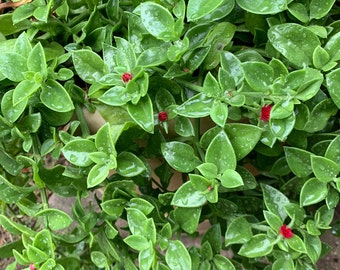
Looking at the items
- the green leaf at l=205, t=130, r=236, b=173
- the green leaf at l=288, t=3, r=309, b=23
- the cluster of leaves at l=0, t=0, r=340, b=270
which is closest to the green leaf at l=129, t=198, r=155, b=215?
the cluster of leaves at l=0, t=0, r=340, b=270

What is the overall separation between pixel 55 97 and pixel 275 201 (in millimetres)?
353

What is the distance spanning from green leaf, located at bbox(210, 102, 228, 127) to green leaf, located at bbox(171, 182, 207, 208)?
11 centimetres

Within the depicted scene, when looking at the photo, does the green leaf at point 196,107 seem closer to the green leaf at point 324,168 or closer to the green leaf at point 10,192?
the green leaf at point 324,168

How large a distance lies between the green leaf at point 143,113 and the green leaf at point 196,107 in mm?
37

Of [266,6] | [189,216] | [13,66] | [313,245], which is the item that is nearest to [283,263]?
[313,245]

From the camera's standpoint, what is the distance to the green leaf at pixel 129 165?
2.29 ft

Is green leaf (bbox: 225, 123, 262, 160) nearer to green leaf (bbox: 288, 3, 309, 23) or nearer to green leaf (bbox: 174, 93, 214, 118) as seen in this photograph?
green leaf (bbox: 174, 93, 214, 118)

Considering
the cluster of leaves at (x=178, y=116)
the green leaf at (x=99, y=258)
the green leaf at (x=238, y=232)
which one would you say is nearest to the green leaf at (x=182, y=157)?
the cluster of leaves at (x=178, y=116)

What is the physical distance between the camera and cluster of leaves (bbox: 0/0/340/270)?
2.17ft

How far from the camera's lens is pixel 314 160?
2.14 ft

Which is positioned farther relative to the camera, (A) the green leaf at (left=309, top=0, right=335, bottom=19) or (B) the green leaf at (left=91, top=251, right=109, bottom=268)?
(B) the green leaf at (left=91, top=251, right=109, bottom=268)

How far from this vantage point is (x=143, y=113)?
26.7 inches

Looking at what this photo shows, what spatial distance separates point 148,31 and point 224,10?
0.11 m

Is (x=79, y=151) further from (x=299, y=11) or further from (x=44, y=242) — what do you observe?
Answer: (x=299, y=11)
